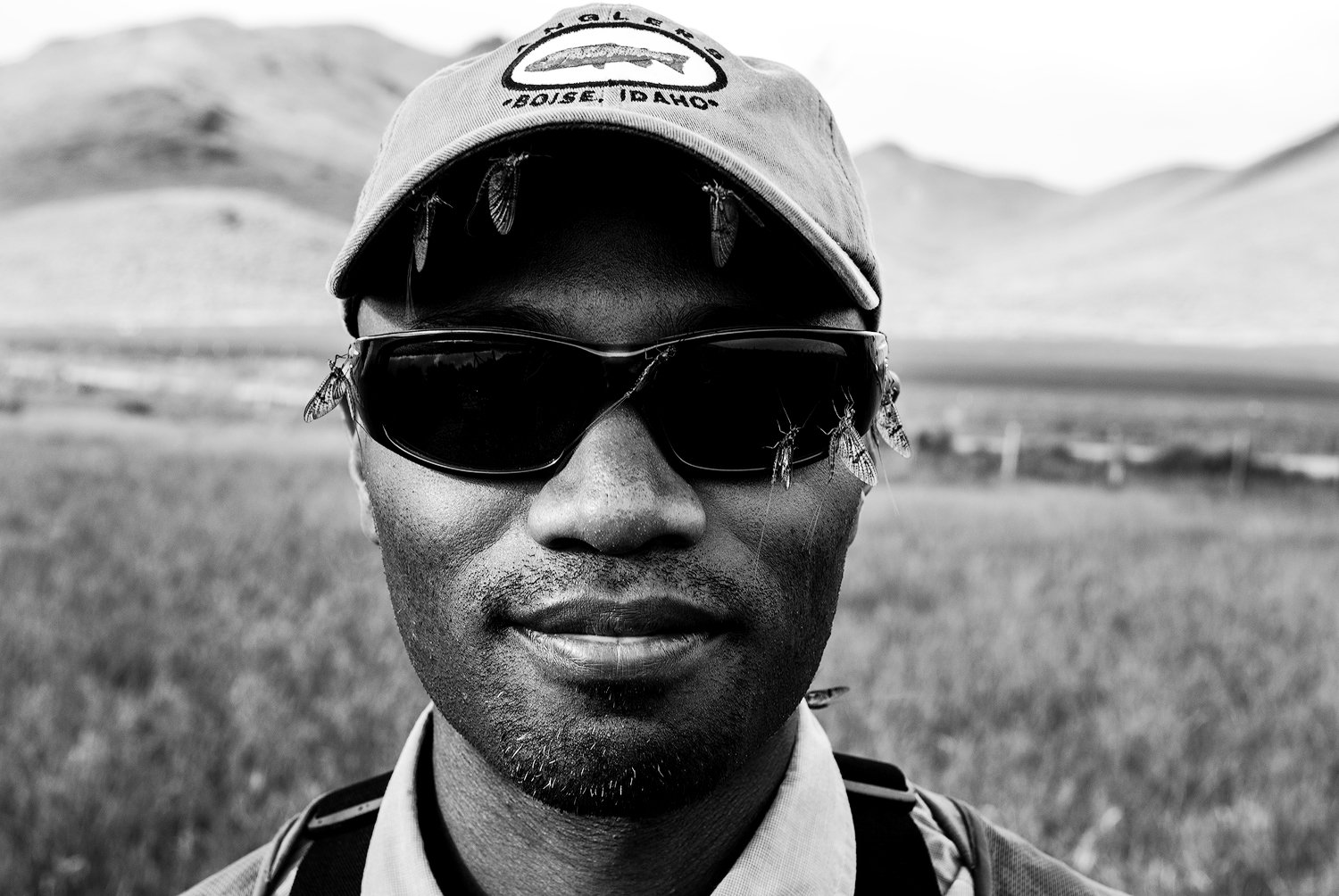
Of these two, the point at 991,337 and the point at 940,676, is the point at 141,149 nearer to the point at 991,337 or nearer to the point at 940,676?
the point at 991,337

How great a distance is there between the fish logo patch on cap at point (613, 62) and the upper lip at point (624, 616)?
74 cm

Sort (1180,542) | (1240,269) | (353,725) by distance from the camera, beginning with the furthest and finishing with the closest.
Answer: (1240,269) → (1180,542) → (353,725)

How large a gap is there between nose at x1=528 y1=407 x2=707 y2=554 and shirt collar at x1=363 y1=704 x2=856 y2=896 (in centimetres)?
50

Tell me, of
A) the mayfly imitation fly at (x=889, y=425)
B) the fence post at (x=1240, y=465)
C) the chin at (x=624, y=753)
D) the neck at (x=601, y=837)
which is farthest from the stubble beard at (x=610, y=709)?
the fence post at (x=1240, y=465)

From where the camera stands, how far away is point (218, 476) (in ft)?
33.1

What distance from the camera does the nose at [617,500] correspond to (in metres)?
1.25

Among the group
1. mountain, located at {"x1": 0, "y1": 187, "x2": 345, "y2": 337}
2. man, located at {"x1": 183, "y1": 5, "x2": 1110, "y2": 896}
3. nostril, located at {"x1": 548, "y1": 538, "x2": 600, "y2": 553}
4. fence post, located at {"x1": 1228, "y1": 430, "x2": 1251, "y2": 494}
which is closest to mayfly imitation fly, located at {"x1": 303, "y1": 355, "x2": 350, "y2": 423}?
man, located at {"x1": 183, "y1": 5, "x2": 1110, "y2": 896}

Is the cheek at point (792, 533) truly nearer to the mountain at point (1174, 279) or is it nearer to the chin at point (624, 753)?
the chin at point (624, 753)

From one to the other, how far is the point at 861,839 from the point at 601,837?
435 mm

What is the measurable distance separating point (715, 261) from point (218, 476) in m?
10.1

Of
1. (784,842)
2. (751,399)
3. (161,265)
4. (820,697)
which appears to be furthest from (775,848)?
(161,265)

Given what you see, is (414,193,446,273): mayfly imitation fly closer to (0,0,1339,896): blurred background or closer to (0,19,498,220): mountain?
(0,0,1339,896): blurred background

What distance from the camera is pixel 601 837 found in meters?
1.40

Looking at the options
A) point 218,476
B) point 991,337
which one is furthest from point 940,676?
point 991,337
